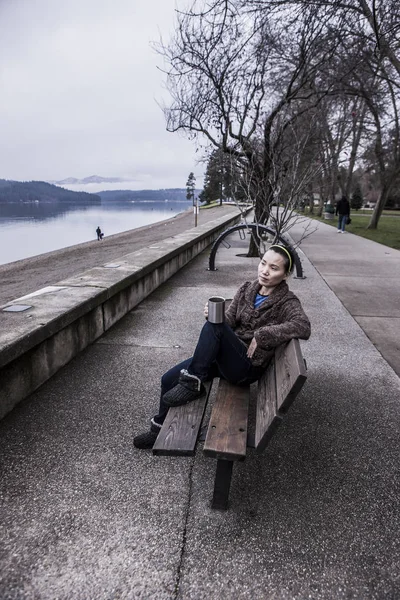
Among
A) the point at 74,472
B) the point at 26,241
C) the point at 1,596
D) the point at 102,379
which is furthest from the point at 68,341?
the point at 26,241

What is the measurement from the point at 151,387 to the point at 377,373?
89.6 inches

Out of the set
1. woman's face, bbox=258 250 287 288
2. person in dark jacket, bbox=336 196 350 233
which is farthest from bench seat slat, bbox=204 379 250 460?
person in dark jacket, bbox=336 196 350 233

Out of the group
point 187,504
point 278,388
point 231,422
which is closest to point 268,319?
point 278,388

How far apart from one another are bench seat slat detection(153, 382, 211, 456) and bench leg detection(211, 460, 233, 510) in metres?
0.18

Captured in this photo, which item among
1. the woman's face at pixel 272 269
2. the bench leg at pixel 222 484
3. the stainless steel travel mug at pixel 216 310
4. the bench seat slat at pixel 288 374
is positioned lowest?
the bench leg at pixel 222 484

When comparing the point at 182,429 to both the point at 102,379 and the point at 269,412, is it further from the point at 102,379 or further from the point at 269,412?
the point at 102,379

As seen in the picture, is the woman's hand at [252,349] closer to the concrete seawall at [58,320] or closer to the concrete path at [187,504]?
the concrete path at [187,504]

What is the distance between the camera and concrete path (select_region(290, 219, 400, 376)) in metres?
4.95

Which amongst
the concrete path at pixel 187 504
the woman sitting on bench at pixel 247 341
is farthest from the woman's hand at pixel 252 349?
the concrete path at pixel 187 504

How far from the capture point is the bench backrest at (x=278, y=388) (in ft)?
5.98

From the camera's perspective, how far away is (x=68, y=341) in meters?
3.83

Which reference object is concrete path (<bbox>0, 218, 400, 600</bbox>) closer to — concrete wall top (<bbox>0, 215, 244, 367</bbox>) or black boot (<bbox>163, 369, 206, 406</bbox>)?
black boot (<bbox>163, 369, 206, 406</bbox>)

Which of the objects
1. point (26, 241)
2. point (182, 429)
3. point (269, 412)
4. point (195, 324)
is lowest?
point (26, 241)

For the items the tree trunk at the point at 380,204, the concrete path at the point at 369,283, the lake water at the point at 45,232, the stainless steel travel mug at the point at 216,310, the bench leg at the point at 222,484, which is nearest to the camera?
the bench leg at the point at 222,484
